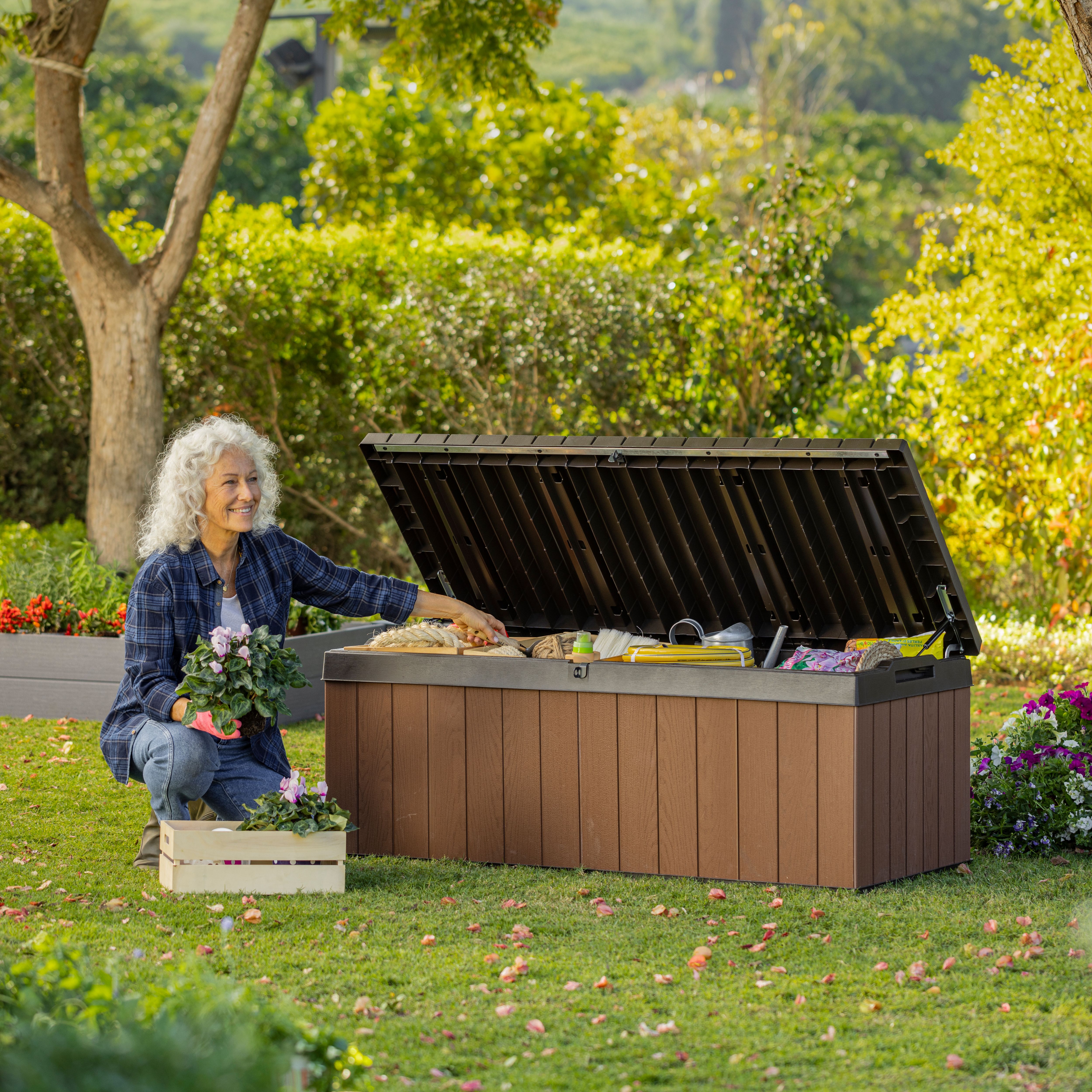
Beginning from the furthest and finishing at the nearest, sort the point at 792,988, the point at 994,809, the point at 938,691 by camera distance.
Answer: the point at 994,809 → the point at 938,691 → the point at 792,988

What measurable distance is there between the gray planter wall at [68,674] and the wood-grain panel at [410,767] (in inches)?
103

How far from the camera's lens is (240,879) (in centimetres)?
446

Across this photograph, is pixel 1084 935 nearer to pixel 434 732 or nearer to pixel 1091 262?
pixel 434 732

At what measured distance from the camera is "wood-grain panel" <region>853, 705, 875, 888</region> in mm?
4398

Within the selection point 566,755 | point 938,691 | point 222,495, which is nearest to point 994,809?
point 938,691

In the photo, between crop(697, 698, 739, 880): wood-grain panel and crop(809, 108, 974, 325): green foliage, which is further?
crop(809, 108, 974, 325): green foliage

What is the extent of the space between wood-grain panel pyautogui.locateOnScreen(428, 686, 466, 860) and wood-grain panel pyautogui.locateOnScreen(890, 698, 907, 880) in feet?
4.44

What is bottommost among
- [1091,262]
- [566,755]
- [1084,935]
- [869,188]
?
[1084,935]

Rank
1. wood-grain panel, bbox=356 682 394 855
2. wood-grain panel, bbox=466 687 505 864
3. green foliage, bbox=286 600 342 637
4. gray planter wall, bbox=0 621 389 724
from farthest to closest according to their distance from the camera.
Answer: green foliage, bbox=286 600 342 637
gray planter wall, bbox=0 621 389 724
wood-grain panel, bbox=356 682 394 855
wood-grain panel, bbox=466 687 505 864

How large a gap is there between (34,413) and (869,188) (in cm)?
2634

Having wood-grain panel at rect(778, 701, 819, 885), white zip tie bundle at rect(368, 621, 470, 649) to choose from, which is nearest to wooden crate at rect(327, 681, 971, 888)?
wood-grain panel at rect(778, 701, 819, 885)

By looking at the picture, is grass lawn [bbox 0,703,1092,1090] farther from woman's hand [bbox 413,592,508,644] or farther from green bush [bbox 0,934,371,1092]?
woman's hand [bbox 413,592,508,644]

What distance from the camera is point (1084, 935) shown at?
404 cm

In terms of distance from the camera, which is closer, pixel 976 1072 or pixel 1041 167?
pixel 976 1072
